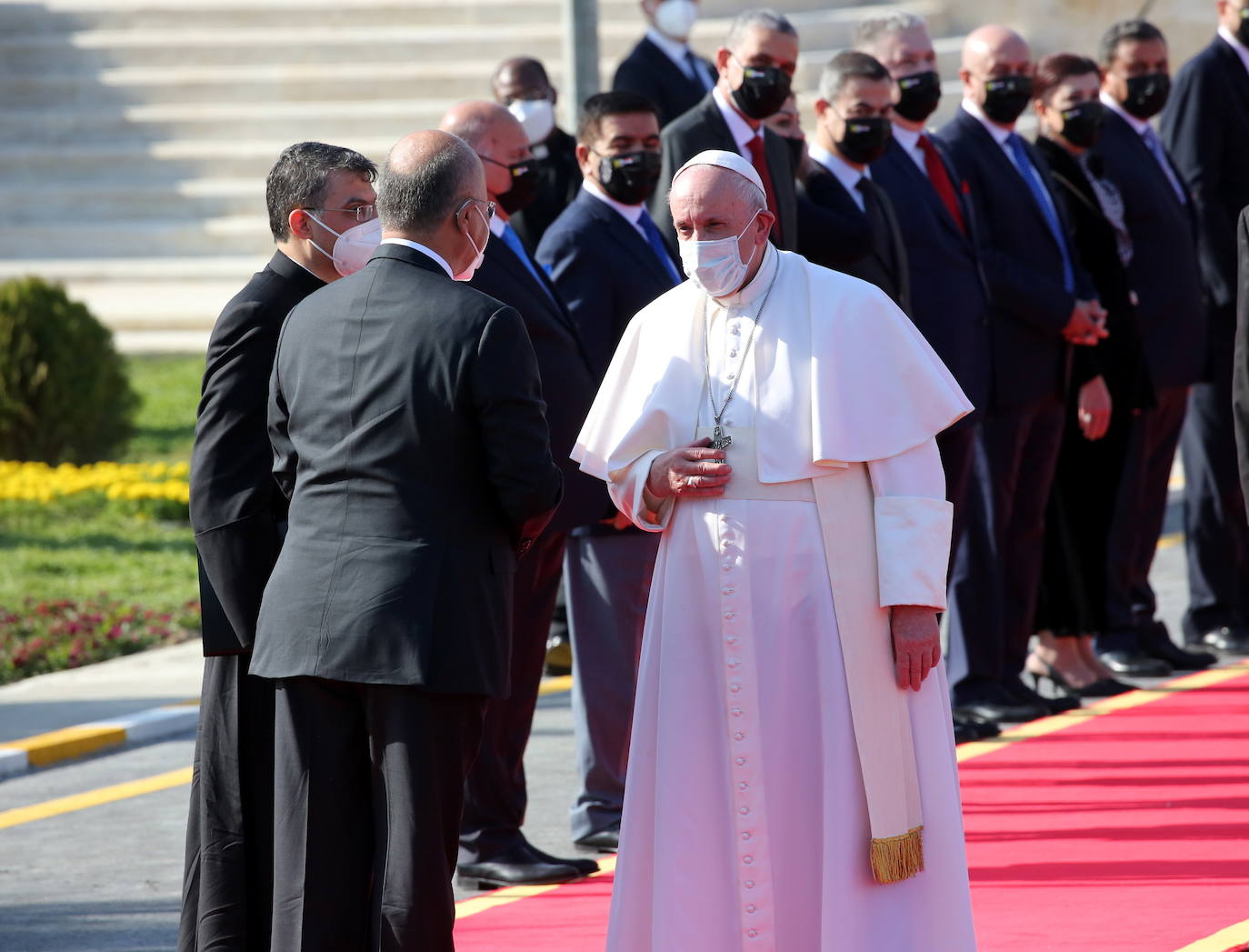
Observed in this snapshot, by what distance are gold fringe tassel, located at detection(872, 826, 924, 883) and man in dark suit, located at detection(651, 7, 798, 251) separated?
3379 mm

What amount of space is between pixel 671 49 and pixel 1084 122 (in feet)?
9.34

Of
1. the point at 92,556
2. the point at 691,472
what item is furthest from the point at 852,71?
the point at 92,556

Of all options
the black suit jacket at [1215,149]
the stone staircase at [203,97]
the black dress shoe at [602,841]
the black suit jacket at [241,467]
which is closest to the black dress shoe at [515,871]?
the black dress shoe at [602,841]

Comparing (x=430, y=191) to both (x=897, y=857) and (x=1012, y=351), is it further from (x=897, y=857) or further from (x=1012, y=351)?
(x=1012, y=351)

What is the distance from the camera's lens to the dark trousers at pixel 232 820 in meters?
5.31

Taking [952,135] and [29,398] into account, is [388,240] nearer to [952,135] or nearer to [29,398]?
[952,135]

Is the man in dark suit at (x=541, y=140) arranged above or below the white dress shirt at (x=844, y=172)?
above

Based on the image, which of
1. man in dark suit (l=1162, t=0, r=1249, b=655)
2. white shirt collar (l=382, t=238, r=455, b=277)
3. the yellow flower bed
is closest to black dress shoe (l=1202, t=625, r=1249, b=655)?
man in dark suit (l=1162, t=0, r=1249, b=655)

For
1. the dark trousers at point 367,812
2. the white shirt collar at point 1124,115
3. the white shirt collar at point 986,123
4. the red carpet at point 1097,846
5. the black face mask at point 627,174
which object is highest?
the white shirt collar at point 1124,115

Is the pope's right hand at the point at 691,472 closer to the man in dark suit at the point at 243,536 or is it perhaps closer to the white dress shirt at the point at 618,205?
the man in dark suit at the point at 243,536

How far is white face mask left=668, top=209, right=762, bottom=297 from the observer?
5141mm

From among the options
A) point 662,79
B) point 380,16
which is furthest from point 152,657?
point 380,16

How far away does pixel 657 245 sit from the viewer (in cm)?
751

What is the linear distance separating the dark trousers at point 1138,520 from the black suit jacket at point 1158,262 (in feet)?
0.55
